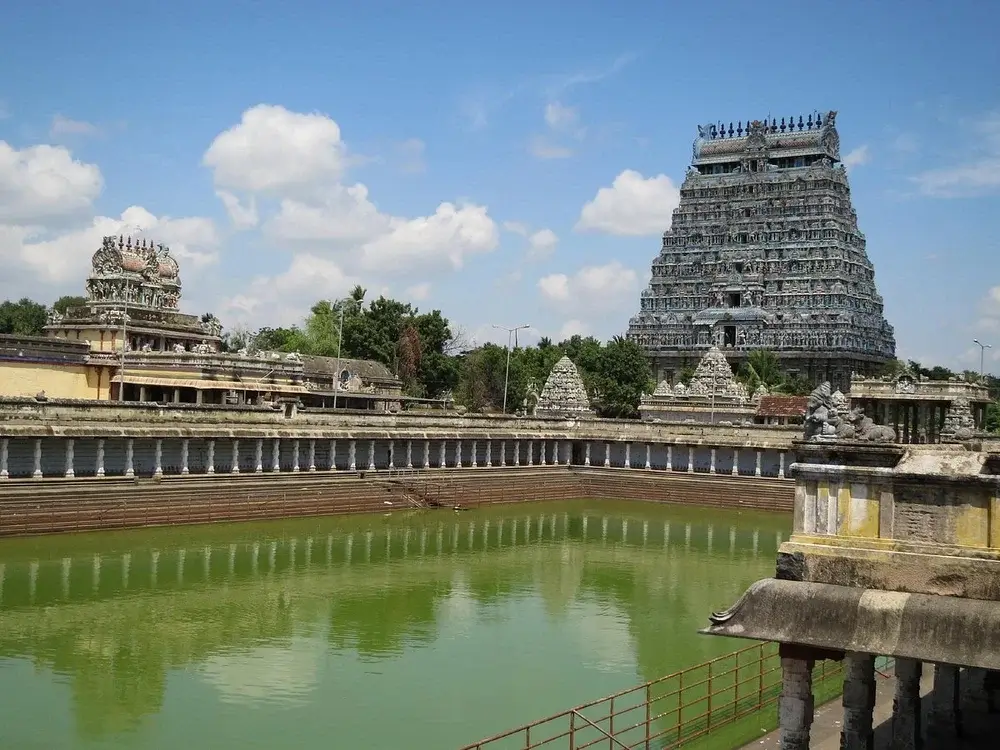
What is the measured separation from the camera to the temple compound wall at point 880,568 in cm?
984

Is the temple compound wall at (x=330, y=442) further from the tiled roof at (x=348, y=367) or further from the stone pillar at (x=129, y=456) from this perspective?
the tiled roof at (x=348, y=367)

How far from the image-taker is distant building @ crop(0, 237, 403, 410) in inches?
1982

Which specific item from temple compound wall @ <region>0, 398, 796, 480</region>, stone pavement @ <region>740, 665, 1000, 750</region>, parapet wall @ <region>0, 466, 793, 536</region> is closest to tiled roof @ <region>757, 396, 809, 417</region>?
temple compound wall @ <region>0, 398, 796, 480</region>

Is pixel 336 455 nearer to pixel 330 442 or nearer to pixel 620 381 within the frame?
pixel 330 442

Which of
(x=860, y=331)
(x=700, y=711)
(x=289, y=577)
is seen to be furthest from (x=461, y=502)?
(x=860, y=331)

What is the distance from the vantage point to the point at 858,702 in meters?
12.6

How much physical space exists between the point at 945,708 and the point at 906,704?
2409 millimetres

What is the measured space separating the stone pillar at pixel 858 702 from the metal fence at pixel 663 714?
117 inches

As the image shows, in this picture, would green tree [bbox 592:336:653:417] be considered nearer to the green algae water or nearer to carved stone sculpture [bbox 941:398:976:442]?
carved stone sculpture [bbox 941:398:976:442]

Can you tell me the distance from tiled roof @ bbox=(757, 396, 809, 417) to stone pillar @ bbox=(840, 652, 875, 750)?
52.2 m

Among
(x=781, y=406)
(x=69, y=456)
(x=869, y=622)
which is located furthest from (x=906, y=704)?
(x=781, y=406)

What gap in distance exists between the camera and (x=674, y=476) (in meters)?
53.7

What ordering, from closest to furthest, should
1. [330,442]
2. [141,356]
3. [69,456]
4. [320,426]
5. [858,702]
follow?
1. [858,702]
2. [69,456]
3. [320,426]
4. [330,442]
5. [141,356]

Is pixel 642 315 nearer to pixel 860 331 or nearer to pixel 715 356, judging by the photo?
pixel 860 331
